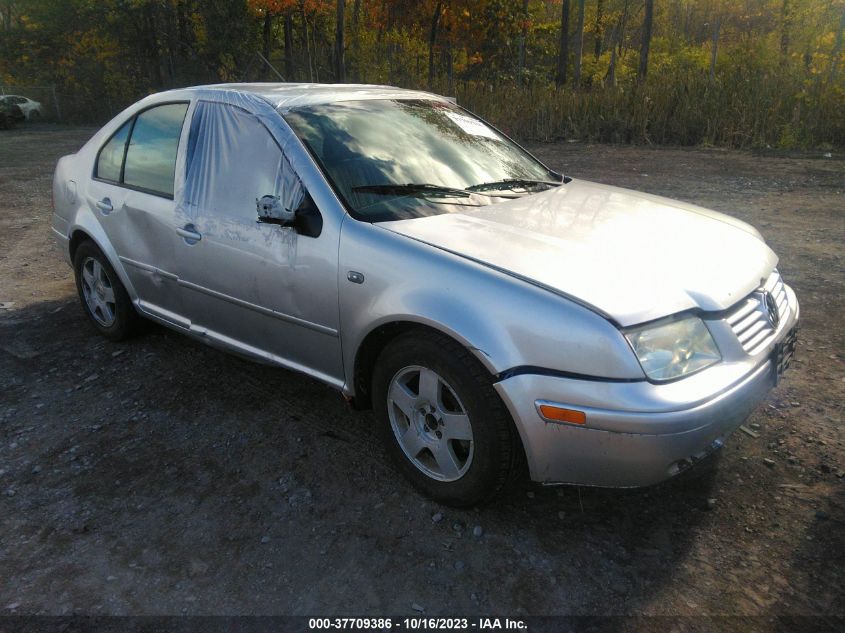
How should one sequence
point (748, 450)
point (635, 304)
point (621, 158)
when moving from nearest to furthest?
point (635, 304), point (748, 450), point (621, 158)

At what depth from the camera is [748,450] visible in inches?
124

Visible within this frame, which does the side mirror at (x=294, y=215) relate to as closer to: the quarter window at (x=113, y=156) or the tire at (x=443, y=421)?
the tire at (x=443, y=421)

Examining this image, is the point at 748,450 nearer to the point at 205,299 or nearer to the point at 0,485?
the point at 205,299

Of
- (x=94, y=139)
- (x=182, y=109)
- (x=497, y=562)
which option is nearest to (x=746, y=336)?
(x=497, y=562)

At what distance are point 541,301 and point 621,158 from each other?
406 inches

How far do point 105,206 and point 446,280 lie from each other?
272 centimetres

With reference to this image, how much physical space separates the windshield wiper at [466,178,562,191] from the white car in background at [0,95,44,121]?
30512 mm

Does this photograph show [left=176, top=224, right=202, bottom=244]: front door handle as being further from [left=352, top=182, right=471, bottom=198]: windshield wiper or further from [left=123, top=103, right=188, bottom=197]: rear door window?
[left=352, top=182, right=471, bottom=198]: windshield wiper

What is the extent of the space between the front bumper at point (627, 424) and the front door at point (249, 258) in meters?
1.04

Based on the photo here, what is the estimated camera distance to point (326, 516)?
2.81 m

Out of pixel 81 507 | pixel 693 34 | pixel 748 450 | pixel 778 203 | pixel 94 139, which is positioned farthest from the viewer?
pixel 693 34

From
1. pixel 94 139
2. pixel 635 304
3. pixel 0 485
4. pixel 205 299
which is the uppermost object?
pixel 94 139

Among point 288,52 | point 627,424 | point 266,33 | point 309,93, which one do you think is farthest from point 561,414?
point 266,33

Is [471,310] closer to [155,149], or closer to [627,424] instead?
[627,424]
